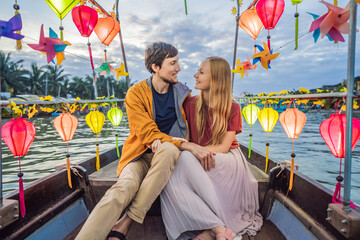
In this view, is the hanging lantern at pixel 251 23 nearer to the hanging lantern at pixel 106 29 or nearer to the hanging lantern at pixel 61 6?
the hanging lantern at pixel 106 29

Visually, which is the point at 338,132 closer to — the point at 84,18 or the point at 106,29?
the point at 84,18

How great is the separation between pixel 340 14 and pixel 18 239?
260 cm

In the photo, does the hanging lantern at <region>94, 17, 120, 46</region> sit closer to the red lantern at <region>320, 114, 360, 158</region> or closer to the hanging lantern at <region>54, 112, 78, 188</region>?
the hanging lantern at <region>54, 112, 78, 188</region>

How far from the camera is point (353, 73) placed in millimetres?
1354

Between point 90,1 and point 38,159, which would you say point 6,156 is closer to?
point 38,159

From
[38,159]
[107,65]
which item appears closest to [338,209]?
[107,65]

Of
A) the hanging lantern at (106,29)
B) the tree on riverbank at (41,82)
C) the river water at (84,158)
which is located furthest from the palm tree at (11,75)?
the hanging lantern at (106,29)

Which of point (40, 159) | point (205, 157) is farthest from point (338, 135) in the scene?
point (40, 159)

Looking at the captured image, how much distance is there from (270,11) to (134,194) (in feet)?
8.30

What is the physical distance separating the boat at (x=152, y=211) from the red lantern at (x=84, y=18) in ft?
5.87

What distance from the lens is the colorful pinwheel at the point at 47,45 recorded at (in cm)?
200

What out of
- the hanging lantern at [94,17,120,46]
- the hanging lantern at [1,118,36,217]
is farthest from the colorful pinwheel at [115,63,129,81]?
the hanging lantern at [1,118,36,217]

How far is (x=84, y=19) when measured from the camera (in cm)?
297

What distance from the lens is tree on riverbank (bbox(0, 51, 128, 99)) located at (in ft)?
86.4
